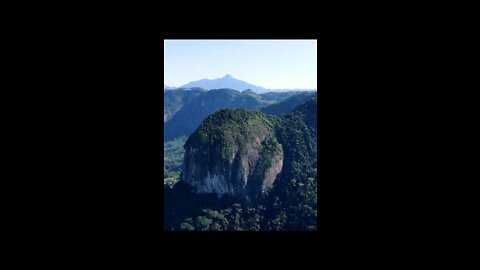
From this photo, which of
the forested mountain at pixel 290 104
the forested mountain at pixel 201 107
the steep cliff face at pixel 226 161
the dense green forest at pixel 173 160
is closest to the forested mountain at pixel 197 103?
the forested mountain at pixel 201 107

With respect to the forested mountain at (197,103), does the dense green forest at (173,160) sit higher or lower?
lower

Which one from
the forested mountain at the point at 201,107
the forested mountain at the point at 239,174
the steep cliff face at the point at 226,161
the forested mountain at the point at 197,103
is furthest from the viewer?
the forested mountain at the point at 197,103

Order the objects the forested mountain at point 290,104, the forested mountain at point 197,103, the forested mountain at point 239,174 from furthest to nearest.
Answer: the forested mountain at point 197,103, the forested mountain at point 290,104, the forested mountain at point 239,174

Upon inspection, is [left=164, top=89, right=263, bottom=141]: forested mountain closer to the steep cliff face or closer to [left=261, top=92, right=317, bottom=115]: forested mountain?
[left=261, top=92, right=317, bottom=115]: forested mountain

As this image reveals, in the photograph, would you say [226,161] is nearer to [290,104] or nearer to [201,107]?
[290,104]

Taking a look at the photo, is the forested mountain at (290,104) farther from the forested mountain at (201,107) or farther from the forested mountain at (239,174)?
the forested mountain at (239,174)

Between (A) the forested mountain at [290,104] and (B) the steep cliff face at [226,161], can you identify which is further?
(A) the forested mountain at [290,104]

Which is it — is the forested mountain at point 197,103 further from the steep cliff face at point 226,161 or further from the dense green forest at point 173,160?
the steep cliff face at point 226,161
